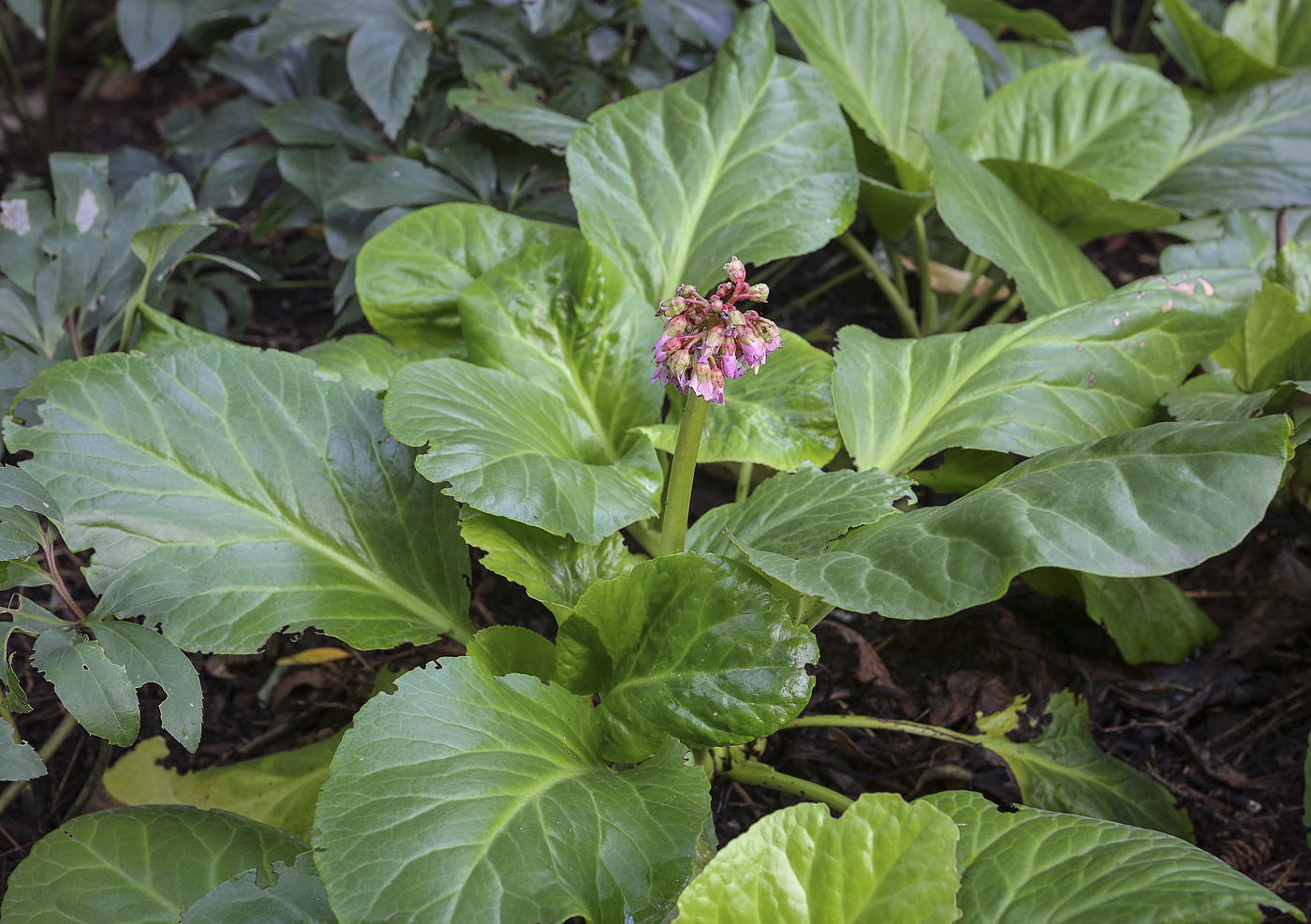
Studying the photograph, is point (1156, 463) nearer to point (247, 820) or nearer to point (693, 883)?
point (693, 883)

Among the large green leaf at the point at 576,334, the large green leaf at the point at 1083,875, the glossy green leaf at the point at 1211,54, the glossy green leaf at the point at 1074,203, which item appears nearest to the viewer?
the large green leaf at the point at 1083,875

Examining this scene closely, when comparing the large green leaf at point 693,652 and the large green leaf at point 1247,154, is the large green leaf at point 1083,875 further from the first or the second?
the large green leaf at point 1247,154

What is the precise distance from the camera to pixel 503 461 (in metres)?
1.08

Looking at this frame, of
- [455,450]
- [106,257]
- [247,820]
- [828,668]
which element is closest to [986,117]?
[828,668]

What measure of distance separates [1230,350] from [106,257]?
1.80 m

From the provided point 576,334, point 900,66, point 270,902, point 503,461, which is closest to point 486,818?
point 270,902

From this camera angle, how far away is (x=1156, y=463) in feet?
3.04

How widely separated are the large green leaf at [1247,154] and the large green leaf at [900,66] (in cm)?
47

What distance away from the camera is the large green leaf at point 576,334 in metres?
1.41

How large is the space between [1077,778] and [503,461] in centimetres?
90

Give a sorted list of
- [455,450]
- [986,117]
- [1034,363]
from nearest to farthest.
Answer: [455,450]
[1034,363]
[986,117]

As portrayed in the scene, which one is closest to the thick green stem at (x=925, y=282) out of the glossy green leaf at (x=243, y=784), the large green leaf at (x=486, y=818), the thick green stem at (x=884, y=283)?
the thick green stem at (x=884, y=283)

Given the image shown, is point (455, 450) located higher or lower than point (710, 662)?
higher

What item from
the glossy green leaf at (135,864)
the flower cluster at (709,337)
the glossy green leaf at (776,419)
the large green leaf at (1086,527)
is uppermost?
the flower cluster at (709,337)
